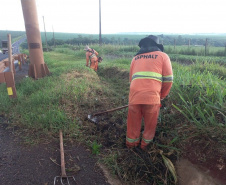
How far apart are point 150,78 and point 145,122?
72 centimetres

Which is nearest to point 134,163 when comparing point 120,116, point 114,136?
point 114,136

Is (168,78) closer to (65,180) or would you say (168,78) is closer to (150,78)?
(150,78)

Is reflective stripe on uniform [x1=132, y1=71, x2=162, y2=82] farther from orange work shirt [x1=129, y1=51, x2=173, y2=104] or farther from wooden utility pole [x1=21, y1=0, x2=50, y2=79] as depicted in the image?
wooden utility pole [x1=21, y1=0, x2=50, y2=79]

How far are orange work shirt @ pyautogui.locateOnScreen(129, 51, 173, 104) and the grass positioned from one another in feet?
1.65

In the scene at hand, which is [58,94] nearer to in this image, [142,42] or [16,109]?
[16,109]

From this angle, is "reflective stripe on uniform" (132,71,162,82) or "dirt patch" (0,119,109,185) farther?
"reflective stripe on uniform" (132,71,162,82)

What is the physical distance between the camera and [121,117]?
404cm

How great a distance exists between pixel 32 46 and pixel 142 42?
4752mm

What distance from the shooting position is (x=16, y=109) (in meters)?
4.27

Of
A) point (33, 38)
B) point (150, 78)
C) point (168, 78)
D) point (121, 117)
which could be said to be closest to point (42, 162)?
point (121, 117)

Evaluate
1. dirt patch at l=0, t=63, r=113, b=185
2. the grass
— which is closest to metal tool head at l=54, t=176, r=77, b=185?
dirt patch at l=0, t=63, r=113, b=185

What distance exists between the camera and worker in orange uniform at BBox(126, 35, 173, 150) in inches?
106

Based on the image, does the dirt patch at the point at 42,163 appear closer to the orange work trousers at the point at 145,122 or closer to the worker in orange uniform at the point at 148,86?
the orange work trousers at the point at 145,122

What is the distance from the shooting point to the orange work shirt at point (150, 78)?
8.80ft
